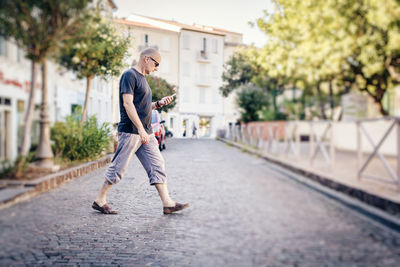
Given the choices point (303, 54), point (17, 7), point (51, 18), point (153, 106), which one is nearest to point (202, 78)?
point (153, 106)

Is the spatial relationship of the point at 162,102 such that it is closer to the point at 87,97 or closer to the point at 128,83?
the point at 128,83

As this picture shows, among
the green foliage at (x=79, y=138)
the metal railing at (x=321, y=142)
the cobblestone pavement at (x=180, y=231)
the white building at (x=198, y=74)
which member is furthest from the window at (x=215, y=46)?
the metal railing at (x=321, y=142)

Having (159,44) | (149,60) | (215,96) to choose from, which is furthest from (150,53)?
(215,96)

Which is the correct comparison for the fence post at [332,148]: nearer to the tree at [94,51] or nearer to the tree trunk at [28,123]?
the tree at [94,51]

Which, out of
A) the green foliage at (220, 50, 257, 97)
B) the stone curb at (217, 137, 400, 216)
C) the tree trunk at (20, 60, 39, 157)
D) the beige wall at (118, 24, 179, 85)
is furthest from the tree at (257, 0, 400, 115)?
the tree trunk at (20, 60, 39, 157)

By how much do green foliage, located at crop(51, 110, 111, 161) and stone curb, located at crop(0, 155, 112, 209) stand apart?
0.06m

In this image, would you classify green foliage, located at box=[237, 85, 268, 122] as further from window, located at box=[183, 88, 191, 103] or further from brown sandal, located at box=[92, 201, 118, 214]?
brown sandal, located at box=[92, 201, 118, 214]

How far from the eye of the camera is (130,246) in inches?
68.3

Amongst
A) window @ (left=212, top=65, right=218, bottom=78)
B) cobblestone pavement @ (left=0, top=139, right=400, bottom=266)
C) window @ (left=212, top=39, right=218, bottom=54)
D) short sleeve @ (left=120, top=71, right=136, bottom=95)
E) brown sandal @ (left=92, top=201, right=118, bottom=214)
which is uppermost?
window @ (left=212, top=39, right=218, bottom=54)

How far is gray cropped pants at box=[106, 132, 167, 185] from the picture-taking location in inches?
49.0

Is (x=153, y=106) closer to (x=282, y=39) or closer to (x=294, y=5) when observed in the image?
(x=282, y=39)

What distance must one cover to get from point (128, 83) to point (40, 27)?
266 mm

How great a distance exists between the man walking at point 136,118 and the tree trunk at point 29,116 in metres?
0.24

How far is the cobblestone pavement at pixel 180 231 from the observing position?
5.16ft
